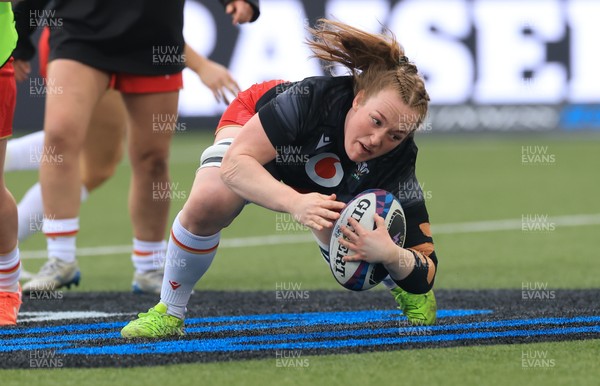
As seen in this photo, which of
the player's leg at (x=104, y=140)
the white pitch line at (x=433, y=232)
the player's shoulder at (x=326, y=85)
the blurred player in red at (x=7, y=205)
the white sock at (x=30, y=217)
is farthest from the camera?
the white pitch line at (x=433, y=232)

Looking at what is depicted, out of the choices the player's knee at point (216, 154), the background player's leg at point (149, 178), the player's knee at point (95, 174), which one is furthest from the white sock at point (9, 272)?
the player's knee at point (95, 174)

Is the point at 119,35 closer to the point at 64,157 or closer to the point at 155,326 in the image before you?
the point at 64,157

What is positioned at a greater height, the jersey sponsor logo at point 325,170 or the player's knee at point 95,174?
the jersey sponsor logo at point 325,170

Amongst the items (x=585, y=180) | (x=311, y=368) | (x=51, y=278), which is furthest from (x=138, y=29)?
(x=585, y=180)

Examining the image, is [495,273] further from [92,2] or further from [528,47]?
[528,47]

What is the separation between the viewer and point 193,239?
4918mm

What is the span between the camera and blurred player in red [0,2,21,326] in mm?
5078

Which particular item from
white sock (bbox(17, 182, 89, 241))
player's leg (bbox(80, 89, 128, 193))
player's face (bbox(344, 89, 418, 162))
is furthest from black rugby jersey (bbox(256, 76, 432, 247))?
white sock (bbox(17, 182, 89, 241))

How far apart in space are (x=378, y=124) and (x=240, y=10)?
2070 millimetres

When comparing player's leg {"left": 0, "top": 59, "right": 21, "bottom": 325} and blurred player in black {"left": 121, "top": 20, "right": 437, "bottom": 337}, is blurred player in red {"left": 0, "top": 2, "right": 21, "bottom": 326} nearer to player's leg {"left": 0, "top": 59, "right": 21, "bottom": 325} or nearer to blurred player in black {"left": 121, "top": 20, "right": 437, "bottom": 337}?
player's leg {"left": 0, "top": 59, "right": 21, "bottom": 325}

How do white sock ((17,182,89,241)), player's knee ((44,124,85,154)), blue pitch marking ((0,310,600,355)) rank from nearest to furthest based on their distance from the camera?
blue pitch marking ((0,310,600,355)) < player's knee ((44,124,85,154)) < white sock ((17,182,89,241))

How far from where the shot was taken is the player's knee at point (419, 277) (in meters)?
4.83

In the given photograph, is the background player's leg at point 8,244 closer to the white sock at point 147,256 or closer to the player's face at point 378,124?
the white sock at point 147,256

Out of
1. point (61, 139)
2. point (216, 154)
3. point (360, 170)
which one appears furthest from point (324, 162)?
point (61, 139)
